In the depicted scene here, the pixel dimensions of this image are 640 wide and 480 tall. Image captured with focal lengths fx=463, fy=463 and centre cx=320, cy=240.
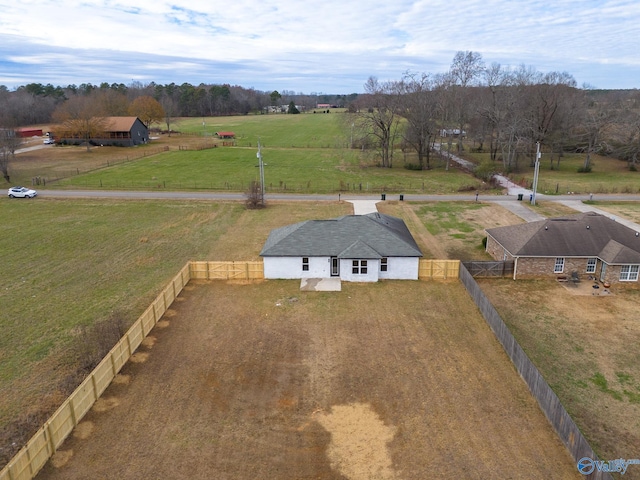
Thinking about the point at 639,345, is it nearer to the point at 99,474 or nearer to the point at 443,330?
the point at 443,330

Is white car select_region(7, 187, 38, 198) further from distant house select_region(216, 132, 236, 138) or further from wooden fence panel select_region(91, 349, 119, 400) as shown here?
distant house select_region(216, 132, 236, 138)

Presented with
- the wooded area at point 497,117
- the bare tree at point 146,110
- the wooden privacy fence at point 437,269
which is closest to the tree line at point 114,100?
the bare tree at point 146,110

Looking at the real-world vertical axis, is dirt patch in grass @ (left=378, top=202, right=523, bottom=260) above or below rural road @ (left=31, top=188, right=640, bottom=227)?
below

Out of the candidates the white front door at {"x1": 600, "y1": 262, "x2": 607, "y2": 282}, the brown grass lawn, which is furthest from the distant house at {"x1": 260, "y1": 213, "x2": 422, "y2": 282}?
the white front door at {"x1": 600, "y1": 262, "x2": 607, "y2": 282}

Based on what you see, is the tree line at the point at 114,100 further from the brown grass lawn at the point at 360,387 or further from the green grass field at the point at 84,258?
the brown grass lawn at the point at 360,387

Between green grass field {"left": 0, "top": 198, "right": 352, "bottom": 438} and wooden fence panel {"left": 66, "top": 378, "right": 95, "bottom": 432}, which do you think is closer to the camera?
wooden fence panel {"left": 66, "top": 378, "right": 95, "bottom": 432}
